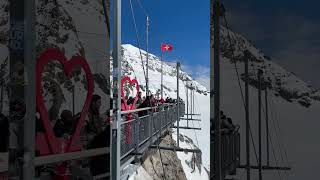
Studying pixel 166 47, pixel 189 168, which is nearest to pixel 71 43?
pixel 166 47

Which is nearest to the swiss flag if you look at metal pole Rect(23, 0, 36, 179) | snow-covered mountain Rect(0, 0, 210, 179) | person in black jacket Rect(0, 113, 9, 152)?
snow-covered mountain Rect(0, 0, 210, 179)

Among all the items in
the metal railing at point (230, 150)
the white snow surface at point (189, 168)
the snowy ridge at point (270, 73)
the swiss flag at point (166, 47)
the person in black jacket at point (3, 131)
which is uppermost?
the swiss flag at point (166, 47)

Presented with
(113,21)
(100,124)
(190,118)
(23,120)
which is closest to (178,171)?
(190,118)

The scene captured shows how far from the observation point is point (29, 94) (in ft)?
3.77

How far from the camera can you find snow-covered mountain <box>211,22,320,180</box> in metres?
2.19

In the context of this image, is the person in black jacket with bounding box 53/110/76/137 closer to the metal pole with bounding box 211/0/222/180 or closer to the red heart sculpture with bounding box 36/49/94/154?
the red heart sculpture with bounding box 36/49/94/154

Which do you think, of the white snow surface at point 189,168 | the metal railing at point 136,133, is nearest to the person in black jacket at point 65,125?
the metal railing at point 136,133

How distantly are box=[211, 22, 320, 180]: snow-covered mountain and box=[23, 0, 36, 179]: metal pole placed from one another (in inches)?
59.6

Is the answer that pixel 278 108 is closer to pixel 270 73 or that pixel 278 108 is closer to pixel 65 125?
pixel 270 73

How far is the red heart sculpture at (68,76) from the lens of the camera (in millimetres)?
2285

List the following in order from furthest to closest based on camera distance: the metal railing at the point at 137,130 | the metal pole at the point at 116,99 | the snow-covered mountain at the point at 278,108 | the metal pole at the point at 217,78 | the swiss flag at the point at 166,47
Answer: the swiss flag at the point at 166,47 < the metal railing at the point at 137,130 < the metal pole at the point at 217,78 < the snow-covered mountain at the point at 278,108 < the metal pole at the point at 116,99

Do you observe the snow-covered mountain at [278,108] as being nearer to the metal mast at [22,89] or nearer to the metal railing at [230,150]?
the metal railing at [230,150]

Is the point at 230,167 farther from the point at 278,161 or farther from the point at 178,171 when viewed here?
the point at 178,171

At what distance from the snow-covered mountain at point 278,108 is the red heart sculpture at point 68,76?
101 centimetres
